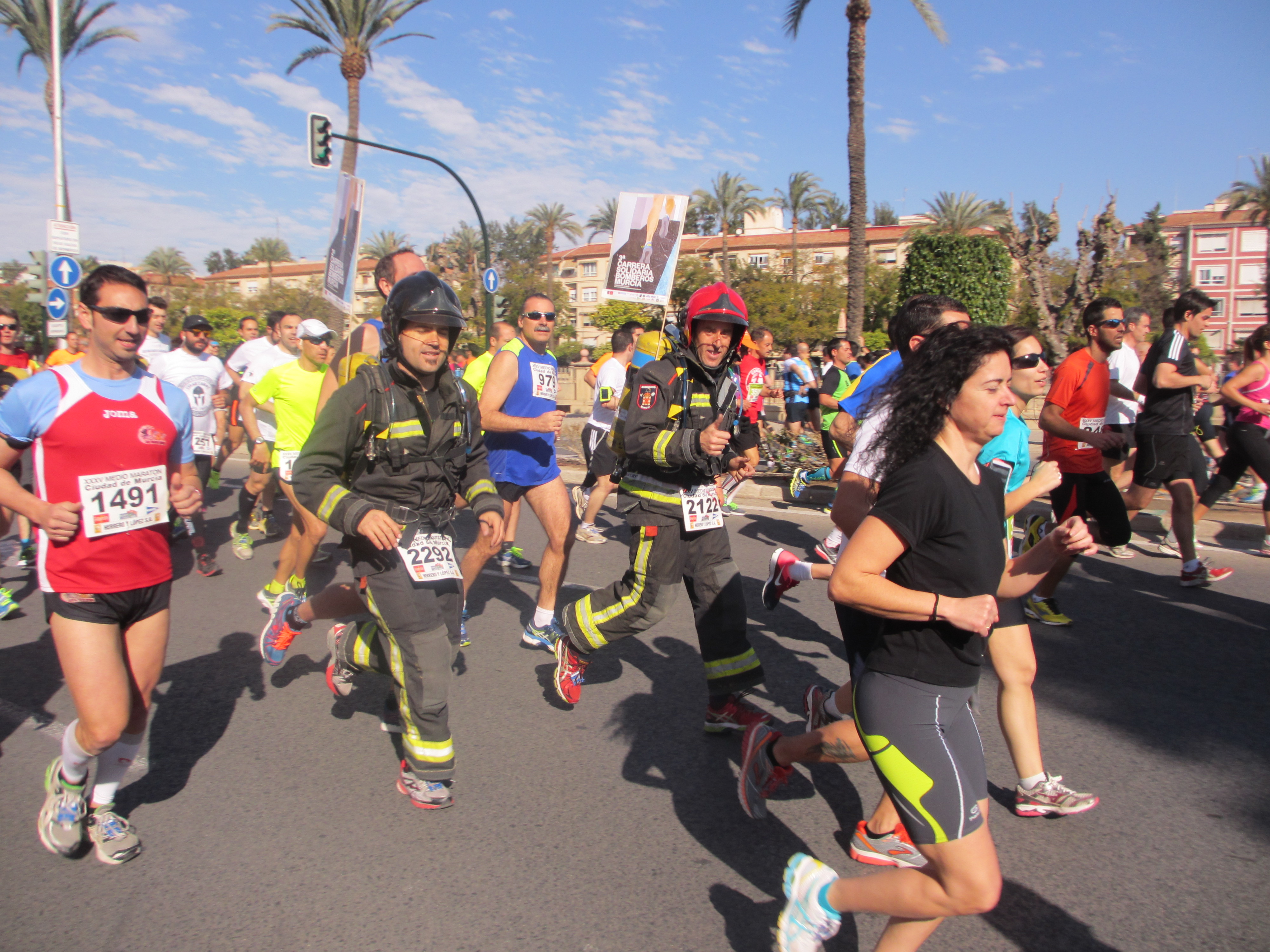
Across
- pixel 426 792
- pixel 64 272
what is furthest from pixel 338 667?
pixel 64 272

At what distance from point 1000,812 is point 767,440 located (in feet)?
29.5

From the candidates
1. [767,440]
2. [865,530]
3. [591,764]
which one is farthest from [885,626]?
[767,440]

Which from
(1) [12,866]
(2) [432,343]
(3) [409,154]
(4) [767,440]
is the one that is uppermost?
(3) [409,154]

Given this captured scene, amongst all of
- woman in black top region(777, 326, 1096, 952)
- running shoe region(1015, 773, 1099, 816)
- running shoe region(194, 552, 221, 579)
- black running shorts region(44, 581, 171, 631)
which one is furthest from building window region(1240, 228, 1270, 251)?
black running shorts region(44, 581, 171, 631)

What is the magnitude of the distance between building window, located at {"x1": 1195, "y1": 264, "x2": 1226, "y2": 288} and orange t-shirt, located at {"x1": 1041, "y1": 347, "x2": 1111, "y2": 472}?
302 ft

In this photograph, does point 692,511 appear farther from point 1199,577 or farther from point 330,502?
point 1199,577

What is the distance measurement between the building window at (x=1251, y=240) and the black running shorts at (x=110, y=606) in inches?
3831

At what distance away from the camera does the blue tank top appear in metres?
5.55

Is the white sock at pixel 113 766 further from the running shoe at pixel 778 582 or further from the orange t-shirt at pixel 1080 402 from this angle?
the orange t-shirt at pixel 1080 402

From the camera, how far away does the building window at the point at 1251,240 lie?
78.4m

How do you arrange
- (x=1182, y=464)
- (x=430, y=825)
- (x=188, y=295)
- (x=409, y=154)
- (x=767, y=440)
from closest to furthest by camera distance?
1. (x=430, y=825)
2. (x=1182, y=464)
3. (x=767, y=440)
4. (x=409, y=154)
5. (x=188, y=295)

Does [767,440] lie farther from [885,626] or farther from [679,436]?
[885,626]

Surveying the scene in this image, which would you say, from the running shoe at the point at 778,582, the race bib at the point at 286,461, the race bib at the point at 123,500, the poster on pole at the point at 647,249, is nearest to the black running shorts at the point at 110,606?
the race bib at the point at 123,500

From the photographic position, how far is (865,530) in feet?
7.35
